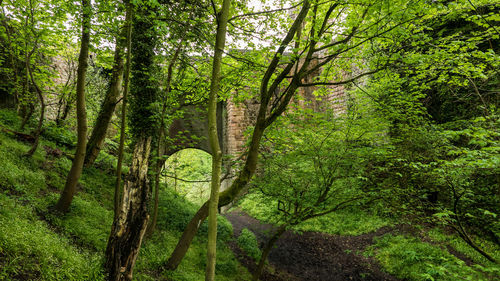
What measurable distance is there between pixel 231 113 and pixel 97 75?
615cm

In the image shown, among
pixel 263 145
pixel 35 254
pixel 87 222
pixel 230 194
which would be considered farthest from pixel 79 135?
pixel 263 145

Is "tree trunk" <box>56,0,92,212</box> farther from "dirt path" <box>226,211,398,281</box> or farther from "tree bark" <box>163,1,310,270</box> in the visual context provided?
"dirt path" <box>226,211,398,281</box>

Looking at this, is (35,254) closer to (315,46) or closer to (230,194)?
(230,194)

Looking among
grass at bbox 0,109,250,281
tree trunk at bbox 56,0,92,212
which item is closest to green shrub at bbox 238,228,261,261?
grass at bbox 0,109,250,281

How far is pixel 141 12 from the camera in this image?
3.58 meters

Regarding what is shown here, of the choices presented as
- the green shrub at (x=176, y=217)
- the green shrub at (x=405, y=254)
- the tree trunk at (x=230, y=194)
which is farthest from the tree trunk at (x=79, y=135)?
the green shrub at (x=405, y=254)

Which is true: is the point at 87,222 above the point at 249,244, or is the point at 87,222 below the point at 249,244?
above

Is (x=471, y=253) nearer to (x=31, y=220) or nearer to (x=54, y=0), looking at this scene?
(x=31, y=220)

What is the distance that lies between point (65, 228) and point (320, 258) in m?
6.76

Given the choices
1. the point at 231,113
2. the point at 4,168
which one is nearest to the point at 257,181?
the point at 4,168

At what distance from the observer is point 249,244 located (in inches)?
318

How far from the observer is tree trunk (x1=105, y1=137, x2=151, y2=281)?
3090 mm

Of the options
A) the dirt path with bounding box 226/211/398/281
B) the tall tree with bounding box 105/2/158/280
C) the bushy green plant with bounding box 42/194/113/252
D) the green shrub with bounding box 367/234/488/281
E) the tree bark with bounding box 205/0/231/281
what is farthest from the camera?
the dirt path with bounding box 226/211/398/281

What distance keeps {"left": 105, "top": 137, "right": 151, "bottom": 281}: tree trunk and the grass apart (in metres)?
0.23
